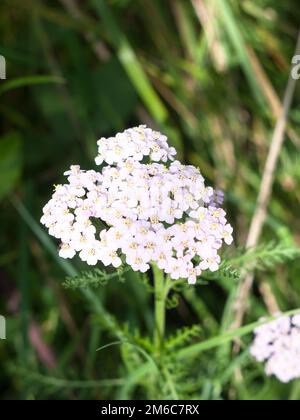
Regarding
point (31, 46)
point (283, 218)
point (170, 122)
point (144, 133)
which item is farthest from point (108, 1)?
point (144, 133)

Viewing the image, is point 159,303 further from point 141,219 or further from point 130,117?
point 130,117

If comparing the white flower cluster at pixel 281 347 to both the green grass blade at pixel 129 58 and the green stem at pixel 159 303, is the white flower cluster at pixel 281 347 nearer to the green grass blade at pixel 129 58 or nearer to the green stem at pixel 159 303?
the green stem at pixel 159 303

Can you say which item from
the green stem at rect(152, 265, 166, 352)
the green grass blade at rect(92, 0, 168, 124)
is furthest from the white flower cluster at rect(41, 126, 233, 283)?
the green grass blade at rect(92, 0, 168, 124)

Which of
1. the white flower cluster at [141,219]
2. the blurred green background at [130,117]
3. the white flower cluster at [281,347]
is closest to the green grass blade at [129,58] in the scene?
the blurred green background at [130,117]

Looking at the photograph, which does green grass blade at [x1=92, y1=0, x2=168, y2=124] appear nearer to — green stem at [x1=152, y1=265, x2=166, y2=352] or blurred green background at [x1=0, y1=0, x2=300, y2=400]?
blurred green background at [x1=0, y1=0, x2=300, y2=400]

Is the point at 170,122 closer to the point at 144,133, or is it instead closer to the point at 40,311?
the point at 40,311

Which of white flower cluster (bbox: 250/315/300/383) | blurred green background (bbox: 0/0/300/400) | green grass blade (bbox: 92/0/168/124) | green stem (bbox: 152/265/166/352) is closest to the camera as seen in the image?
green stem (bbox: 152/265/166/352)
